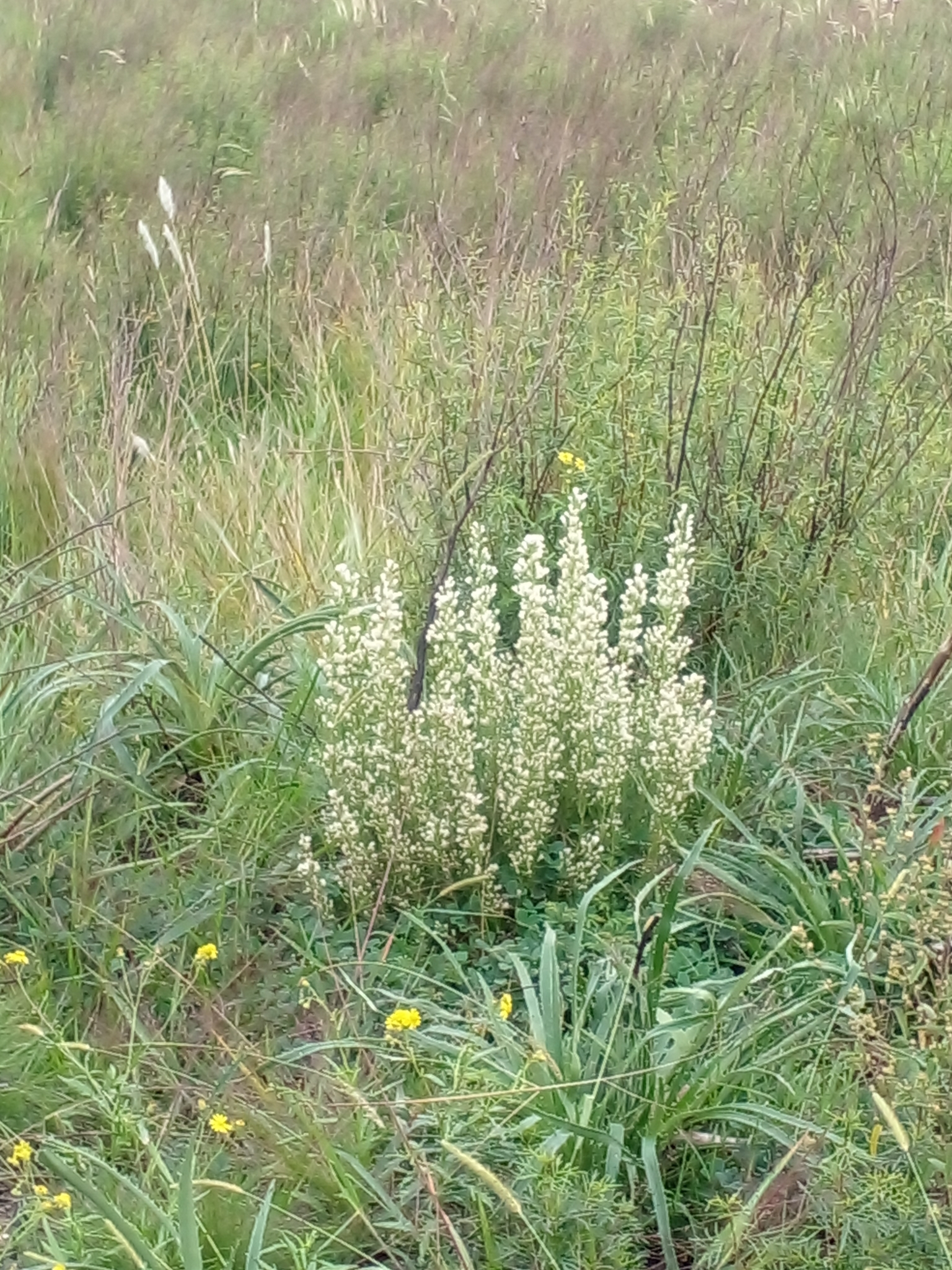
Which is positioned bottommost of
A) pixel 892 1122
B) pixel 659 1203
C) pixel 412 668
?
pixel 659 1203

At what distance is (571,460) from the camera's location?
3096 mm

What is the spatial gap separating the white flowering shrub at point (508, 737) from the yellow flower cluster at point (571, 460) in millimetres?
518

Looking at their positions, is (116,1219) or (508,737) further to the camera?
(508,737)

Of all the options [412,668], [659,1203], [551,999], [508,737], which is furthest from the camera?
[412,668]

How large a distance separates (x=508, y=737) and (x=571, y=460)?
2.59ft

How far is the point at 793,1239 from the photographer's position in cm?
180

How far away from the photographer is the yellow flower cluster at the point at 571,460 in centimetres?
307

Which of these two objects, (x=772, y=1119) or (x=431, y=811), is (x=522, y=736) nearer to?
(x=431, y=811)

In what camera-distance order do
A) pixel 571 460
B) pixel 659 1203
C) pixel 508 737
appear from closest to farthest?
pixel 659 1203, pixel 508 737, pixel 571 460

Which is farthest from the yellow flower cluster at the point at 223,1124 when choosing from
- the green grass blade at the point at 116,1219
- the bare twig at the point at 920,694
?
the bare twig at the point at 920,694

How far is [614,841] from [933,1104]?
88 cm

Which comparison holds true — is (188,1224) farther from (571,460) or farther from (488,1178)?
(571,460)

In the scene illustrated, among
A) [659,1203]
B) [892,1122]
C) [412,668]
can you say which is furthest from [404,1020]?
[412,668]

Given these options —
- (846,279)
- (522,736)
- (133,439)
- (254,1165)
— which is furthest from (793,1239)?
(846,279)
